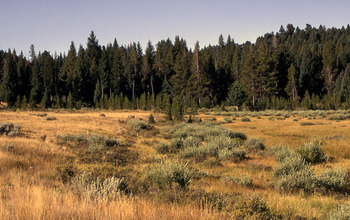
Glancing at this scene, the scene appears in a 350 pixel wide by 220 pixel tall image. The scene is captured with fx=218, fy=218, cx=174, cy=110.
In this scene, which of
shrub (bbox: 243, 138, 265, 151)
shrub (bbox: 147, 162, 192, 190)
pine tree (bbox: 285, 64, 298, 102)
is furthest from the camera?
pine tree (bbox: 285, 64, 298, 102)

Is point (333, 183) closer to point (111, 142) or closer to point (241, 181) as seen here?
point (241, 181)

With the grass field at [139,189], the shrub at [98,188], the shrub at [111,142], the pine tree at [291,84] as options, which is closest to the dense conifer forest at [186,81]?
the pine tree at [291,84]

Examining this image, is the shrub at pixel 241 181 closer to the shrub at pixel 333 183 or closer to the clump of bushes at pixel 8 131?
the shrub at pixel 333 183

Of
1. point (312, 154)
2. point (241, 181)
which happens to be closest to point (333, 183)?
point (241, 181)

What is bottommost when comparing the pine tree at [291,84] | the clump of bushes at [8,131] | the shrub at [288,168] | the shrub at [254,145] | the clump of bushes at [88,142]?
the shrub at [254,145]

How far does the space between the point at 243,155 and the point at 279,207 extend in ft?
21.0

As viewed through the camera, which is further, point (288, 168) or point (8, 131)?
point (8, 131)

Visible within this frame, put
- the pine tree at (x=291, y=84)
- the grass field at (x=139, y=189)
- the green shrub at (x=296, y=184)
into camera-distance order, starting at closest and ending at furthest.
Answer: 1. the grass field at (x=139, y=189)
2. the green shrub at (x=296, y=184)
3. the pine tree at (x=291, y=84)

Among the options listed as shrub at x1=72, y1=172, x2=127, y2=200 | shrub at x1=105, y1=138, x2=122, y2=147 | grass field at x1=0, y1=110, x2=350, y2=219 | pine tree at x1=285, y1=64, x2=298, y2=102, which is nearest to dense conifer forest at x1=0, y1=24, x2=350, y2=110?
pine tree at x1=285, y1=64, x2=298, y2=102

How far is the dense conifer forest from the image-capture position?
55.5m

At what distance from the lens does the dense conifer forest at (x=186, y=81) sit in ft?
182

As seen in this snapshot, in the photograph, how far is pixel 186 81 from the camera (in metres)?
66.2

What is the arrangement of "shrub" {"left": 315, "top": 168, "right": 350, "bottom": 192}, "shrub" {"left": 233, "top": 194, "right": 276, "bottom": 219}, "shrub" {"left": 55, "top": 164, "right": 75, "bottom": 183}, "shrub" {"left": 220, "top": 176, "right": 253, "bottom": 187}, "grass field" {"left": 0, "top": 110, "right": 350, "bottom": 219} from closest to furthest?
1. "grass field" {"left": 0, "top": 110, "right": 350, "bottom": 219}
2. "shrub" {"left": 233, "top": 194, "right": 276, "bottom": 219}
3. "shrub" {"left": 55, "top": 164, "right": 75, "bottom": 183}
4. "shrub" {"left": 315, "top": 168, "right": 350, "bottom": 192}
5. "shrub" {"left": 220, "top": 176, "right": 253, "bottom": 187}

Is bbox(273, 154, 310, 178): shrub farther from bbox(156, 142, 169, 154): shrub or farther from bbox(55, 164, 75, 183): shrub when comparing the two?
bbox(55, 164, 75, 183): shrub
